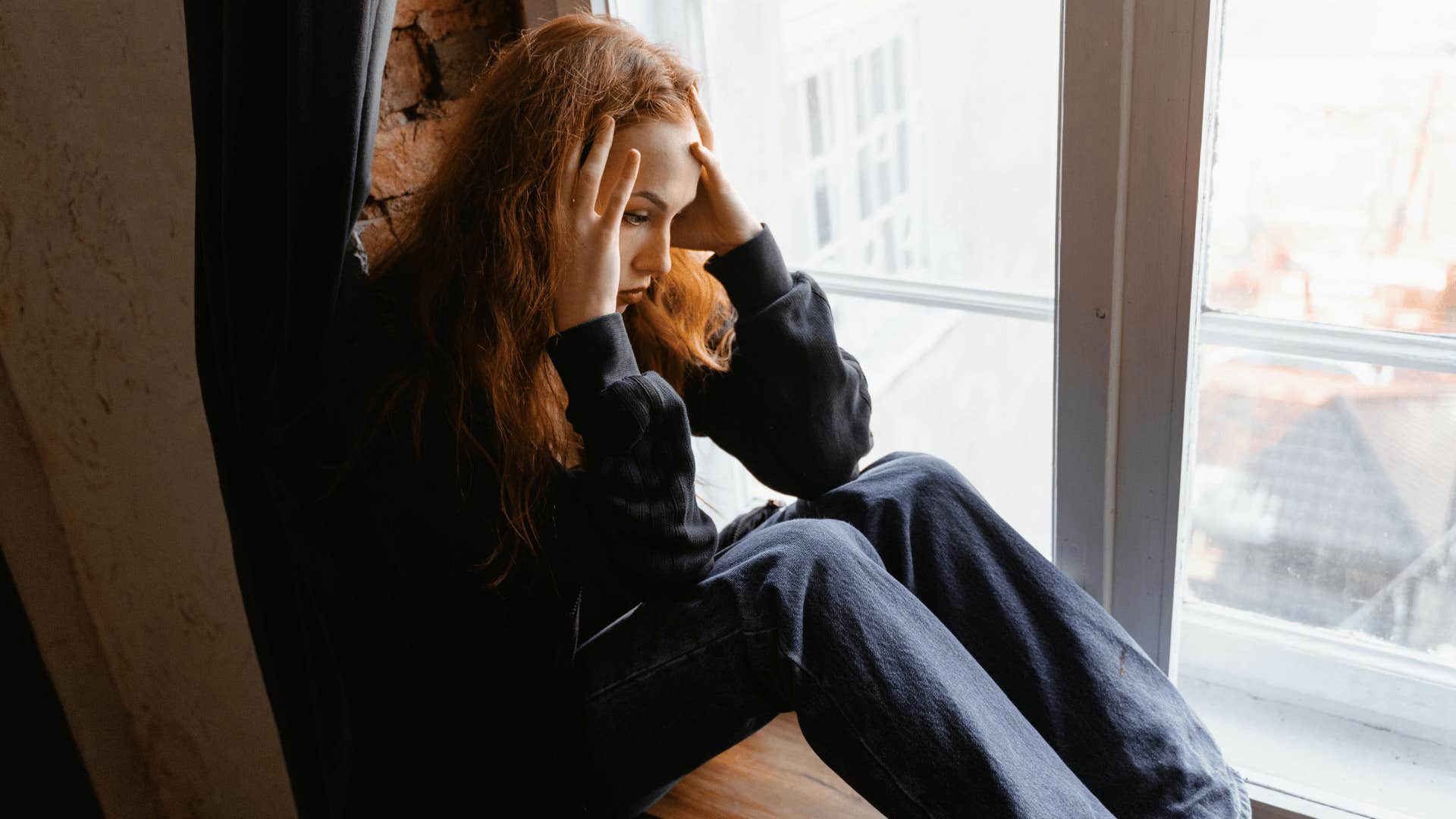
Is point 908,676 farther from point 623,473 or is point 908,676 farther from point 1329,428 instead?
point 1329,428

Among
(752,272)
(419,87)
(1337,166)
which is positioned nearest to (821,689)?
(752,272)

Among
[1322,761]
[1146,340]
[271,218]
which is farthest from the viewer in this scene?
[1322,761]

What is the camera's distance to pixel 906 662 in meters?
1.09

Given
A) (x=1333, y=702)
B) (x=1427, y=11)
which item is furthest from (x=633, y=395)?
(x=1333, y=702)

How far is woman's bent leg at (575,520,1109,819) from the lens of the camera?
107cm

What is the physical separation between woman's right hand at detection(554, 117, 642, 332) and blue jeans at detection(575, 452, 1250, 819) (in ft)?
1.04

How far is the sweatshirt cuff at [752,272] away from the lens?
4.33ft

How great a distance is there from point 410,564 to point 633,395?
0.93 feet

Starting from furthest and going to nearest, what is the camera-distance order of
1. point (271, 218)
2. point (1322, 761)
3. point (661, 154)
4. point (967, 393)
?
→ point (967, 393) → point (1322, 761) → point (661, 154) → point (271, 218)

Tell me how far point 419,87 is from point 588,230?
1.73 ft

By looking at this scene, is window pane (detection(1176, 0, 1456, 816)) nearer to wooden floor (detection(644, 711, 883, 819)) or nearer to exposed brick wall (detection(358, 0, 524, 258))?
wooden floor (detection(644, 711, 883, 819))

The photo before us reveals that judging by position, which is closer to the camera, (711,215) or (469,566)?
(469,566)

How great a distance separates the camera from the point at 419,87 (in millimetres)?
1529

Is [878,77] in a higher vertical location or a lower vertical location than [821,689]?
higher
